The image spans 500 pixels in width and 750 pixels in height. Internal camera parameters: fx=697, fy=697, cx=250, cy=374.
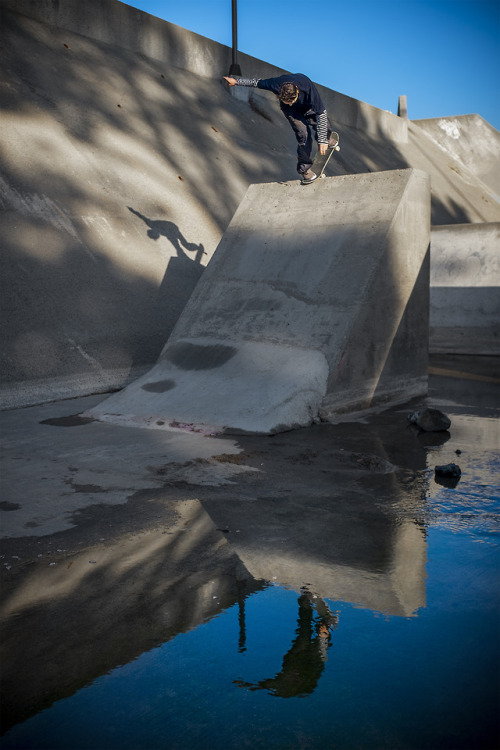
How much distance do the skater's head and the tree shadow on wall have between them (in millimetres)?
2825

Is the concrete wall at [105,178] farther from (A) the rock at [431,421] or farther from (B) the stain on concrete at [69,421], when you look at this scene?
(A) the rock at [431,421]

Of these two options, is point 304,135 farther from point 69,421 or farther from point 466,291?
point 466,291

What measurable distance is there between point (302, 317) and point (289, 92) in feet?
8.46

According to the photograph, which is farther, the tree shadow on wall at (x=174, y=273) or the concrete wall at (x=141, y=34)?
the concrete wall at (x=141, y=34)

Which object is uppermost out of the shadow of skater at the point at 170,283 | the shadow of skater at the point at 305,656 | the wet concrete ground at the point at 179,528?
the shadow of skater at the point at 170,283

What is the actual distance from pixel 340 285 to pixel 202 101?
8.38m

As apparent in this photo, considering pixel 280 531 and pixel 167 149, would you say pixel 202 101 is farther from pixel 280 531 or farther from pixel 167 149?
pixel 280 531

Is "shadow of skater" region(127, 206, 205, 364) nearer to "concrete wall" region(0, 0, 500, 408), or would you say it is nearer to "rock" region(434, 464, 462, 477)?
A: "concrete wall" region(0, 0, 500, 408)

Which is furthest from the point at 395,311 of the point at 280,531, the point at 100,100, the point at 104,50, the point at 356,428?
the point at 104,50

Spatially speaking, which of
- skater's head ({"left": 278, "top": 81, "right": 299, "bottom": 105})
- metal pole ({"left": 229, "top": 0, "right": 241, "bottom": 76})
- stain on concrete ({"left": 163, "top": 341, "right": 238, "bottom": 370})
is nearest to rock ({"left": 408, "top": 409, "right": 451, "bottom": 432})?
stain on concrete ({"left": 163, "top": 341, "right": 238, "bottom": 370})

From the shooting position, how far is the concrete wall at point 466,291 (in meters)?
13.5

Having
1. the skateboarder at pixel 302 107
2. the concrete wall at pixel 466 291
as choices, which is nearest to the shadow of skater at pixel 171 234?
the skateboarder at pixel 302 107

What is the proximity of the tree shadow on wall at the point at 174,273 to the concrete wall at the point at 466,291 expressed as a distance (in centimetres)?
596

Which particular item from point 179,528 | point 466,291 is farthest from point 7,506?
point 466,291
